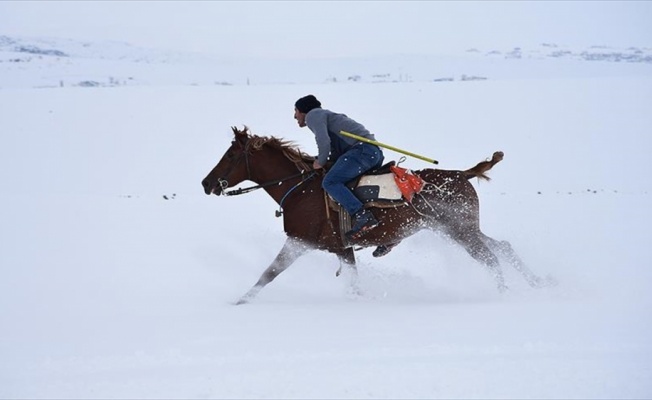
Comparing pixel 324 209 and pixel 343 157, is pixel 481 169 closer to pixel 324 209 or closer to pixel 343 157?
pixel 343 157

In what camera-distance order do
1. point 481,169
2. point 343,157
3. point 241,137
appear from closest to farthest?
1. point 343,157
2. point 481,169
3. point 241,137

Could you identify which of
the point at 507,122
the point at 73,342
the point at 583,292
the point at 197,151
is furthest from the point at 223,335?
the point at 507,122

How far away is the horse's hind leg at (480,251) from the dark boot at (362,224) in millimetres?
1035

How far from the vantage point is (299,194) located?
7.70 meters

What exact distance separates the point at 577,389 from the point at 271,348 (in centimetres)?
235

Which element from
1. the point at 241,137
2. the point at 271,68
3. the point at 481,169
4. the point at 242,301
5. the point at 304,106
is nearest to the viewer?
the point at 242,301

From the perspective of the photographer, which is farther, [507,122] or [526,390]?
[507,122]

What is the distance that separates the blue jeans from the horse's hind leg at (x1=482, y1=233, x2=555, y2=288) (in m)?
1.60

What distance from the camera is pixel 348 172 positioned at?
741cm

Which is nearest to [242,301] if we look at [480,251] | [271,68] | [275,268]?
[275,268]

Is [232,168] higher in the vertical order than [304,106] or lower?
lower

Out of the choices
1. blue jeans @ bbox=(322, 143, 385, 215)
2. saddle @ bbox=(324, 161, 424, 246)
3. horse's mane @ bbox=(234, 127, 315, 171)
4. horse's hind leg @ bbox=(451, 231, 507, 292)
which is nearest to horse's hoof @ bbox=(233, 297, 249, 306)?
saddle @ bbox=(324, 161, 424, 246)

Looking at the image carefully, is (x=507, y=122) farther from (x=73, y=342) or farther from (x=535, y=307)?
(x=73, y=342)

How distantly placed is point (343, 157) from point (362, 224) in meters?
0.77
